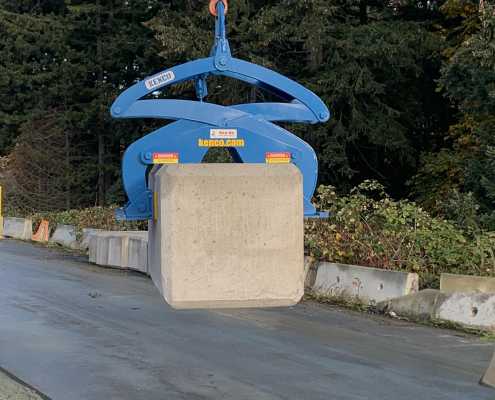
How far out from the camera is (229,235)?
19.3ft

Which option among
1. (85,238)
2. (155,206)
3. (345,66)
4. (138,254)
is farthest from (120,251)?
(155,206)

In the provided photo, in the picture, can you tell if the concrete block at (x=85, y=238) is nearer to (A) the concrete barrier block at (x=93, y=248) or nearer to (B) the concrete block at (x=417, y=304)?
(A) the concrete barrier block at (x=93, y=248)

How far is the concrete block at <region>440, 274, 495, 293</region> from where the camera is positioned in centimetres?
1224

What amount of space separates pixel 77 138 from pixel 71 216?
63.9 ft

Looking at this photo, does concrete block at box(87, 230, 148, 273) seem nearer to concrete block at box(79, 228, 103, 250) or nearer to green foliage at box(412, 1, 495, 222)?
concrete block at box(79, 228, 103, 250)

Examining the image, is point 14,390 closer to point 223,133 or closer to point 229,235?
point 223,133

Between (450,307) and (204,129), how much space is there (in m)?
6.60

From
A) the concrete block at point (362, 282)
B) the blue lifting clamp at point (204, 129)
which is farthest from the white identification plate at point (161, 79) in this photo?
the concrete block at point (362, 282)

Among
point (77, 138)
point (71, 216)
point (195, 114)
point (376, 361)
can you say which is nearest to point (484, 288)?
point (376, 361)

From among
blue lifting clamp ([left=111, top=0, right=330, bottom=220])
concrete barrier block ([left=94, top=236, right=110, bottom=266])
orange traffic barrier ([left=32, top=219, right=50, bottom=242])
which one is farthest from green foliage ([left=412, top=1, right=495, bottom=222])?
blue lifting clamp ([left=111, top=0, right=330, bottom=220])

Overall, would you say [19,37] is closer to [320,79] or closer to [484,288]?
[320,79]

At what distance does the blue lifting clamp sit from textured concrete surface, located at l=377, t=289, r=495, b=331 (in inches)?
223

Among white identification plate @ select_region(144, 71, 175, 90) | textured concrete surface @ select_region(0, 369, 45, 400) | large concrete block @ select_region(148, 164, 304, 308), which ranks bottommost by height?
textured concrete surface @ select_region(0, 369, 45, 400)

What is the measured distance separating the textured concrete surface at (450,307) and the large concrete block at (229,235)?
6448 mm
